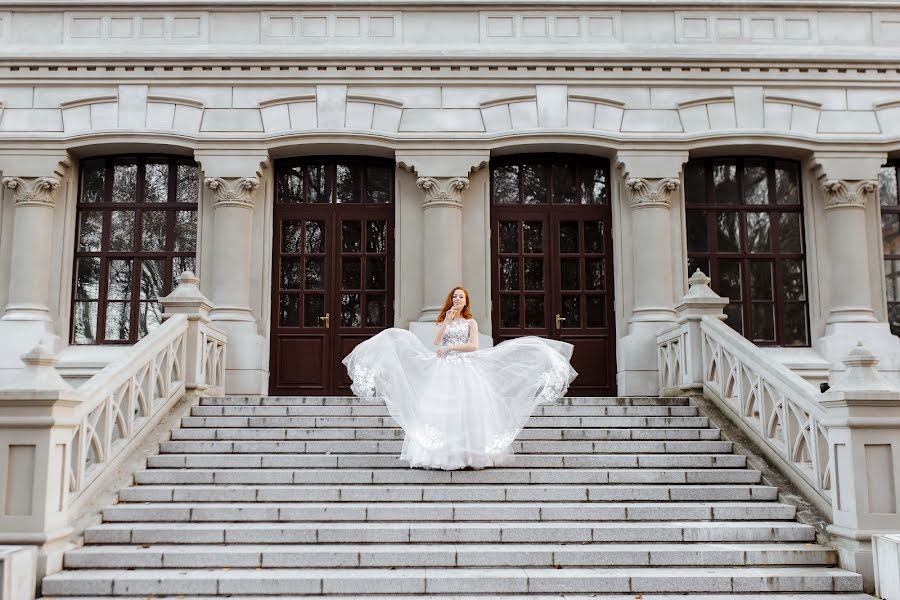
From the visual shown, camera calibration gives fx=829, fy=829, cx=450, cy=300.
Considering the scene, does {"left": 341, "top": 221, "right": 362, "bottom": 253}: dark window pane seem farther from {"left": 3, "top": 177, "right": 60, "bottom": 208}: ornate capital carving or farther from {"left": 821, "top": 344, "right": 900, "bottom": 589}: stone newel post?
{"left": 821, "top": 344, "right": 900, "bottom": 589}: stone newel post

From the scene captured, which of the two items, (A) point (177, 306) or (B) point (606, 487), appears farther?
(A) point (177, 306)

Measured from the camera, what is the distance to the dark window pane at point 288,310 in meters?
13.1

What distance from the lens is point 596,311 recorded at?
13234 mm

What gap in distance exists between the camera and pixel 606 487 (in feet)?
25.3

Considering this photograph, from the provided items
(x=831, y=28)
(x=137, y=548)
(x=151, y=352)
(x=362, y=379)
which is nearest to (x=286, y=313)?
(x=151, y=352)

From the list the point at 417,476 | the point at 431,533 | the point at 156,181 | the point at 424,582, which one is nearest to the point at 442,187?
the point at 156,181

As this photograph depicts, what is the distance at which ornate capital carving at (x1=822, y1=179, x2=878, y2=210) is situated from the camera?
42.5ft

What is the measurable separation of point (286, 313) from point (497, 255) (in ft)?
11.4

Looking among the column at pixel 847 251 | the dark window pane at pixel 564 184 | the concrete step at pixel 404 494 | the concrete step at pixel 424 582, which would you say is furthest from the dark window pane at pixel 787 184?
the concrete step at pixel 424 582

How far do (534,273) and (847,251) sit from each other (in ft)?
15.9

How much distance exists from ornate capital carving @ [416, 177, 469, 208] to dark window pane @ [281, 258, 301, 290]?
236 cm

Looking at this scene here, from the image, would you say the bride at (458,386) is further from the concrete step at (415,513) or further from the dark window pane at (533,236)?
the dark window pane at (533,236)

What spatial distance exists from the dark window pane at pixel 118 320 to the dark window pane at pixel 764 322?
9.94m

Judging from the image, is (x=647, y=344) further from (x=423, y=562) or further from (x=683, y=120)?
(x=423, y=562)
